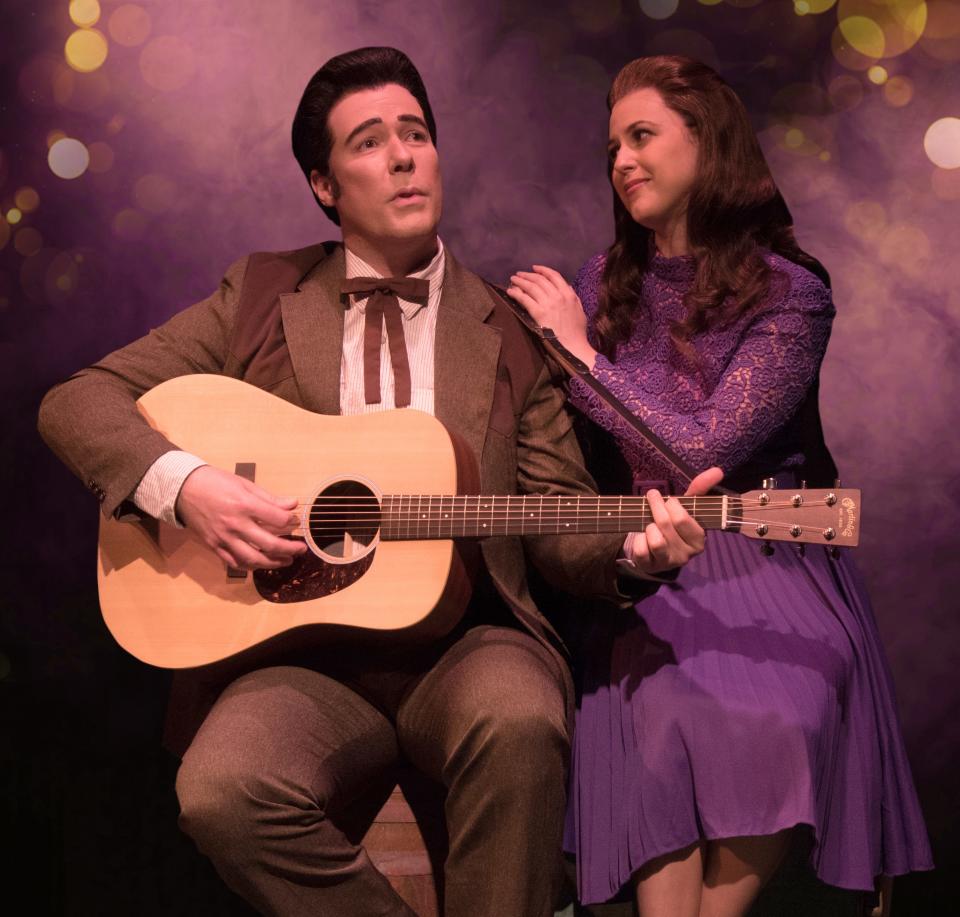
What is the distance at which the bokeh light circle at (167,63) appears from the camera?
3.27 metres

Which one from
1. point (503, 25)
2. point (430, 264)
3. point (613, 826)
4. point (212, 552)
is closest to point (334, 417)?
point (212, 552)

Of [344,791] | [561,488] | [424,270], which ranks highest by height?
[424,270]

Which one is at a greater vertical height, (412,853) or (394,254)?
(394,254)

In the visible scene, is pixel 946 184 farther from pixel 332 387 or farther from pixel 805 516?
pixel 332 387

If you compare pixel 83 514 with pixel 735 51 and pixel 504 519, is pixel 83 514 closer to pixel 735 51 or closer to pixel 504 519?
pixel 504 519

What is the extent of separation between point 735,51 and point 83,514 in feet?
7.39

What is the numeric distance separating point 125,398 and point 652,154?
1.36 metres

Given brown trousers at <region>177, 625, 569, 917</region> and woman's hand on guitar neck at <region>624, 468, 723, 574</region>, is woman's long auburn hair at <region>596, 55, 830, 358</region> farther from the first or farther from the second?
brown trousers at <region>177, 625, 569, 917</region>

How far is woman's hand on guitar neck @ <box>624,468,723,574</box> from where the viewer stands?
216cm

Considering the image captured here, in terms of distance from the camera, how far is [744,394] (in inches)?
101

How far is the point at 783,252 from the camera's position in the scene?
2.85m

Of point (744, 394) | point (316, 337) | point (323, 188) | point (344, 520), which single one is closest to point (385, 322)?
point (316, 337)

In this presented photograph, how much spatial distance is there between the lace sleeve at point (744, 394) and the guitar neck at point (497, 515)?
0.35 m

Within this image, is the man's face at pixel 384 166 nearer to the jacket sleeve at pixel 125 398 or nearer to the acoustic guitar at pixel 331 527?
the jacket sleeve at pixel 125 398
